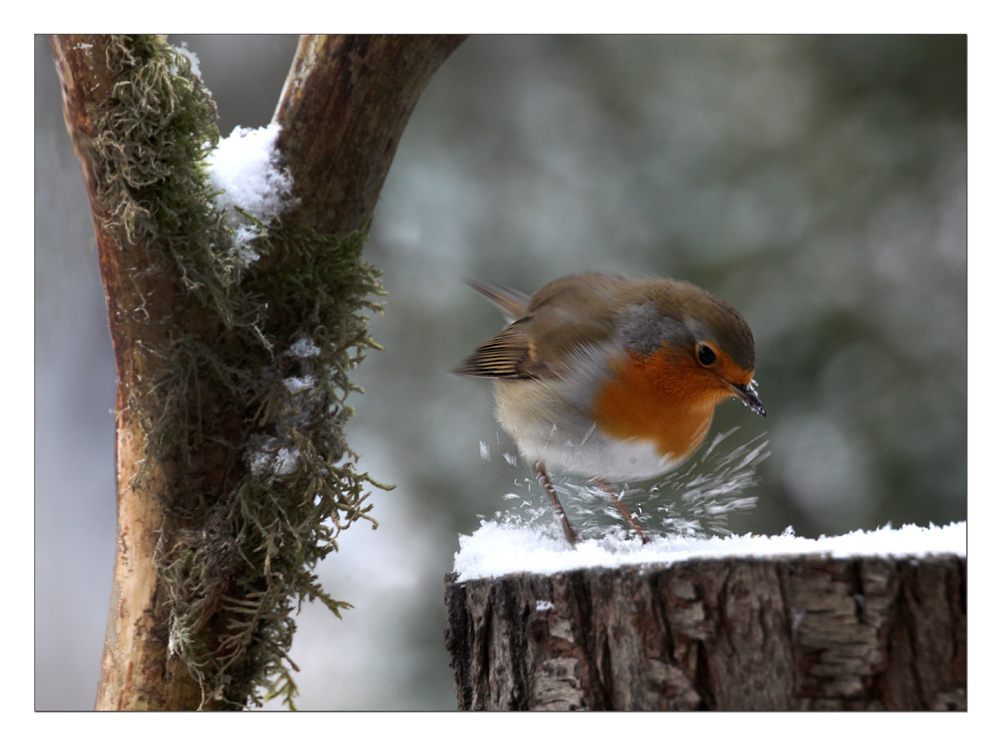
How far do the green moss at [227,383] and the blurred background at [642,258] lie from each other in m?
0.18

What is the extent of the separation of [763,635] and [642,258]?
1539 millimetres

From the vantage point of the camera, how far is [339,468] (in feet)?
4.84

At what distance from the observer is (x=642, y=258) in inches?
94.2

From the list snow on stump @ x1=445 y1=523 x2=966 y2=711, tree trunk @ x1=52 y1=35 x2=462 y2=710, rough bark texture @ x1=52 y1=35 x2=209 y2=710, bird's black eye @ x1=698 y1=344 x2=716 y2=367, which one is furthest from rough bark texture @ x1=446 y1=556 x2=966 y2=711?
rough bark texture @ x1=52 y1=35 x2=209 y2=710

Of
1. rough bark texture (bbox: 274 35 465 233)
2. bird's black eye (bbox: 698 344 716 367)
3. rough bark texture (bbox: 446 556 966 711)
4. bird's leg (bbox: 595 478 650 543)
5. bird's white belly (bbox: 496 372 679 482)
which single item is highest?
rough bark texture (bbox: 274 35 465 233)

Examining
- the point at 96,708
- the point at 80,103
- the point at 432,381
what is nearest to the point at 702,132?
the point at 432,381

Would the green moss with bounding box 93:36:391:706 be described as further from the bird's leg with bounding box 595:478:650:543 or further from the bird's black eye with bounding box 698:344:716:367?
the bird's black eye with bounding box 698:344:716:367

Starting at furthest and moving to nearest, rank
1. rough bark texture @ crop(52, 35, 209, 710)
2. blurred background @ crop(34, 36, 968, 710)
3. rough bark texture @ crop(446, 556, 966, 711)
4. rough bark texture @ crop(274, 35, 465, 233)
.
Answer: blurred background @ crop(34, 36, 968, 710) → rough bark texture @ crop(274, 35, 465, 233) → rough bark texture @ crop(52, 35, 209, 710) → rough bark texture @ crop(446, 556, 966, 711)

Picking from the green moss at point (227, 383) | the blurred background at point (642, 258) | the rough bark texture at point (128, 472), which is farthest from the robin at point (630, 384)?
the rough bark texture at point (128, 472)

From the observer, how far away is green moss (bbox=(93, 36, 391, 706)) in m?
1.38

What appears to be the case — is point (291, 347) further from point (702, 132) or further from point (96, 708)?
point (702, 132)

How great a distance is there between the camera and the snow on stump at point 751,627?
3.40ft

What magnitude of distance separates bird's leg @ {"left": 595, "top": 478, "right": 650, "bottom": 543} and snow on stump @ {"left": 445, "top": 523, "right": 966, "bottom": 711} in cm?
29

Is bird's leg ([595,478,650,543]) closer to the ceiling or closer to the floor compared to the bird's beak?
closer to the floor
